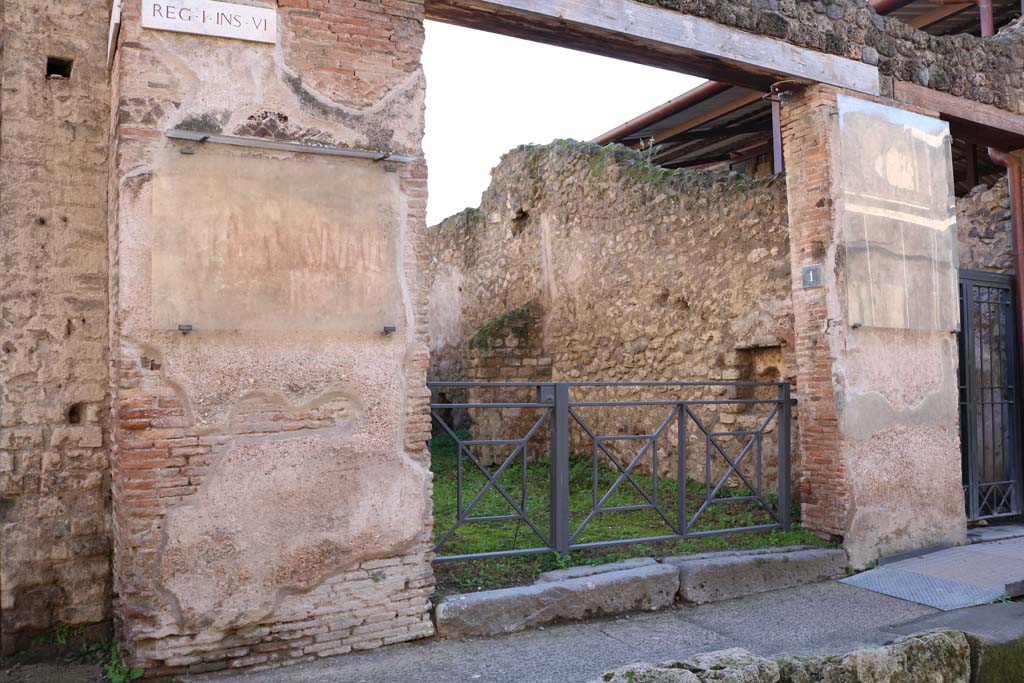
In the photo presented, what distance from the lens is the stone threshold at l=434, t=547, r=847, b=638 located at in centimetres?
427

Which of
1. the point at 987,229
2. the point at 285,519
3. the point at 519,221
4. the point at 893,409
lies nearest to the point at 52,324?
the point at 285,519

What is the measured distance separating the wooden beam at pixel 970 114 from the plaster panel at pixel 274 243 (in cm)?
442

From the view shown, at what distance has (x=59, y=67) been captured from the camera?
418 centimetres

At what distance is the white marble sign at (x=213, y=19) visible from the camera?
376cm

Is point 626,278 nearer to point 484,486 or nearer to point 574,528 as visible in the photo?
point 574,528

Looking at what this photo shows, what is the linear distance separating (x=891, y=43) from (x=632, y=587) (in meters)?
4.61

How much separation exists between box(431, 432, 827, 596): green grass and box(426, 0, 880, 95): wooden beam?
Result: 2967mm

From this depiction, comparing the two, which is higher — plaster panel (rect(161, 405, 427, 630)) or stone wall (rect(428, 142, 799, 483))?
stone wall (rect(428, 142, 799, 483))

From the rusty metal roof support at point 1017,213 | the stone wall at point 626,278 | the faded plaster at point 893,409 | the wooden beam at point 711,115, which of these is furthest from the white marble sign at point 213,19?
the wooden beam at point 711,115

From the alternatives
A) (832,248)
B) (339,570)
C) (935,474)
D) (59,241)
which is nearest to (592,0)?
(832,248)

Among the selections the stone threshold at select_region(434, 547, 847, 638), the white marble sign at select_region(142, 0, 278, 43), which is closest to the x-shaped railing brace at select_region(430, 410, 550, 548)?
the stone threshold at select_region(434, 547, 847, 638)

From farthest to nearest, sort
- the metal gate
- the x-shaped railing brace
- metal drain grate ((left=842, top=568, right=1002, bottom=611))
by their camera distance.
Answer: the metal gate, metal drain grate ((left=842, top=568, right=1002, bottom=611)), the x-shaped railing brace

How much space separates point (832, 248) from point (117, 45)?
4.63 meters

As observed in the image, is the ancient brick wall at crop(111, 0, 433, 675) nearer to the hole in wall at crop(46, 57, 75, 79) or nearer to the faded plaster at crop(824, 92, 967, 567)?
the hole in wall at crop(46, 57, 75, 79)
